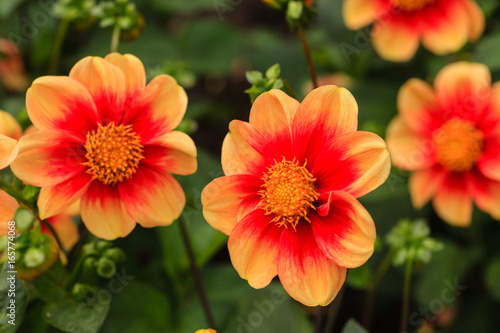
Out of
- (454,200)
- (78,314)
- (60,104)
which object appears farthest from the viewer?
(454,200)

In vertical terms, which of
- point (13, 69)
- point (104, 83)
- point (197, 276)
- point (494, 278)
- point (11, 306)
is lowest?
point (494, 278)

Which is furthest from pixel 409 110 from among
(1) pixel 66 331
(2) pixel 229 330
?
(1) pixel 66 331

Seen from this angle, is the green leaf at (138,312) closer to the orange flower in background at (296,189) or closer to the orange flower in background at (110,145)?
the orange flower in background at (110,145)

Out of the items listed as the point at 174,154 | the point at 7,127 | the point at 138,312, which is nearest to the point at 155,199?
the point at 174,154

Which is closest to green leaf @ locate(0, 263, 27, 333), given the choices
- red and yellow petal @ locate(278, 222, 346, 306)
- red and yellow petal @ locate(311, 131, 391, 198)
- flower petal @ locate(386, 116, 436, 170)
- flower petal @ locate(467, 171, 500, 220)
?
red and yellow petal @ locate(278, 222, 346, 306)

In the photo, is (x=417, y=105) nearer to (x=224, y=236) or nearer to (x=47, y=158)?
(x=224, y=236)

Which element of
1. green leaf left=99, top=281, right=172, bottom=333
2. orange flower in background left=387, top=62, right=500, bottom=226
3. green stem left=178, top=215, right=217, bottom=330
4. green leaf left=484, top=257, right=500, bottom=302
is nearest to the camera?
green stem left=178, top=215, right=217, bottom=330

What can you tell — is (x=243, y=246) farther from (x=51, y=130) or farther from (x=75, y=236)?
(x=75, y=236)

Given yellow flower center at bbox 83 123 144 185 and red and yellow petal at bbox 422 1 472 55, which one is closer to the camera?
yellow flower center at bbox 83 123 144 185

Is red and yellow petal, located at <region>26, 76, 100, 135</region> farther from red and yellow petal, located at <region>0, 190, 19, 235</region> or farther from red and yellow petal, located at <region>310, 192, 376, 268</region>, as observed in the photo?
red and yellow petal, located at <region>310, 192, 376, 268</region>
